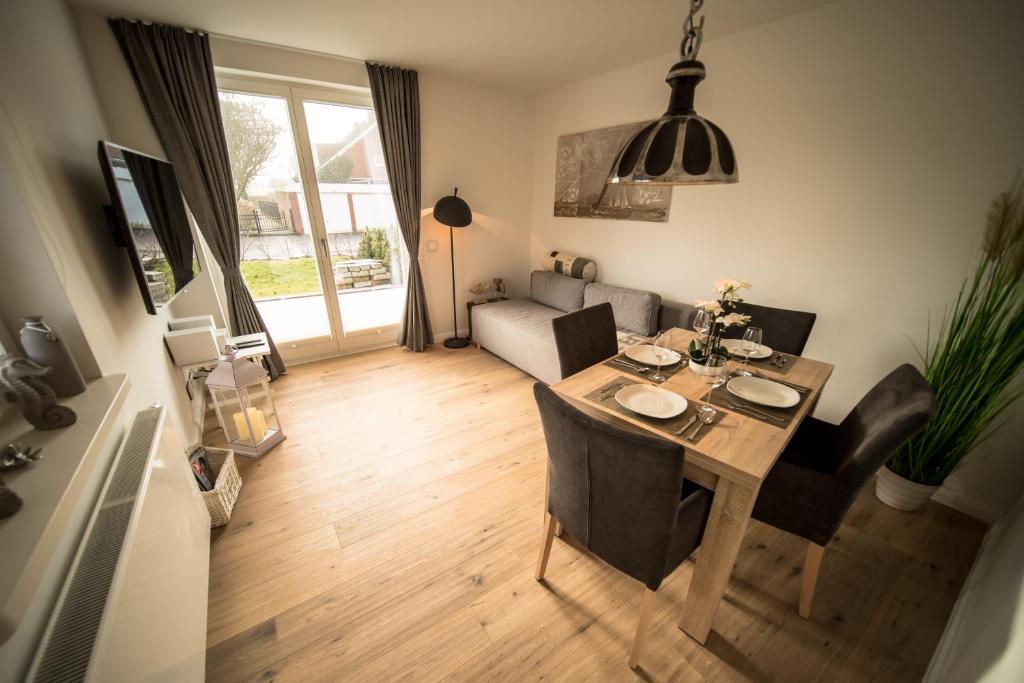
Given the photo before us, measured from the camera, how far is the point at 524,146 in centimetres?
401

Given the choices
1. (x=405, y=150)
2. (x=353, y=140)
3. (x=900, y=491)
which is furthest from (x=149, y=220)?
(x=900, y=491)

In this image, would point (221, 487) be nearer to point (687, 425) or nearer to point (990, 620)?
point (687, 425)

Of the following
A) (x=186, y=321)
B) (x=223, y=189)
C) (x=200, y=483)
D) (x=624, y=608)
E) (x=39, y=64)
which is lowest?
(x=624, y=608)

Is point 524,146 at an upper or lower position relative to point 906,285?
upper

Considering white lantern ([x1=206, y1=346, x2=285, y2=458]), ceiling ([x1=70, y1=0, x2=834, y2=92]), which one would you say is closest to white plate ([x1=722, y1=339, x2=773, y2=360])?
ceiling ([x1=70, y1=0, x2=834, y2=92])

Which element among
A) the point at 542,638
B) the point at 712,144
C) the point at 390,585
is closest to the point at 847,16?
the point at 712,144

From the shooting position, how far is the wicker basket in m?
1.73

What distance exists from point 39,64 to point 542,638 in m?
3.02

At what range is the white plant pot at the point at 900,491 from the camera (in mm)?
1793

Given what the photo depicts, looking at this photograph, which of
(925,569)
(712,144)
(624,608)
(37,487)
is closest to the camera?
(37,487)

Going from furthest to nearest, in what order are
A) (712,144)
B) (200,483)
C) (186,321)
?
1. (186,321)
2. (200,483)
3. (712,144)

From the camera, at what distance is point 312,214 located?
3178 millimetres

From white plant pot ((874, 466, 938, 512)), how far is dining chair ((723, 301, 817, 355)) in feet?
2.49

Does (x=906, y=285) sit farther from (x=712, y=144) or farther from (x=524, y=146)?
(x=524, y=146)
